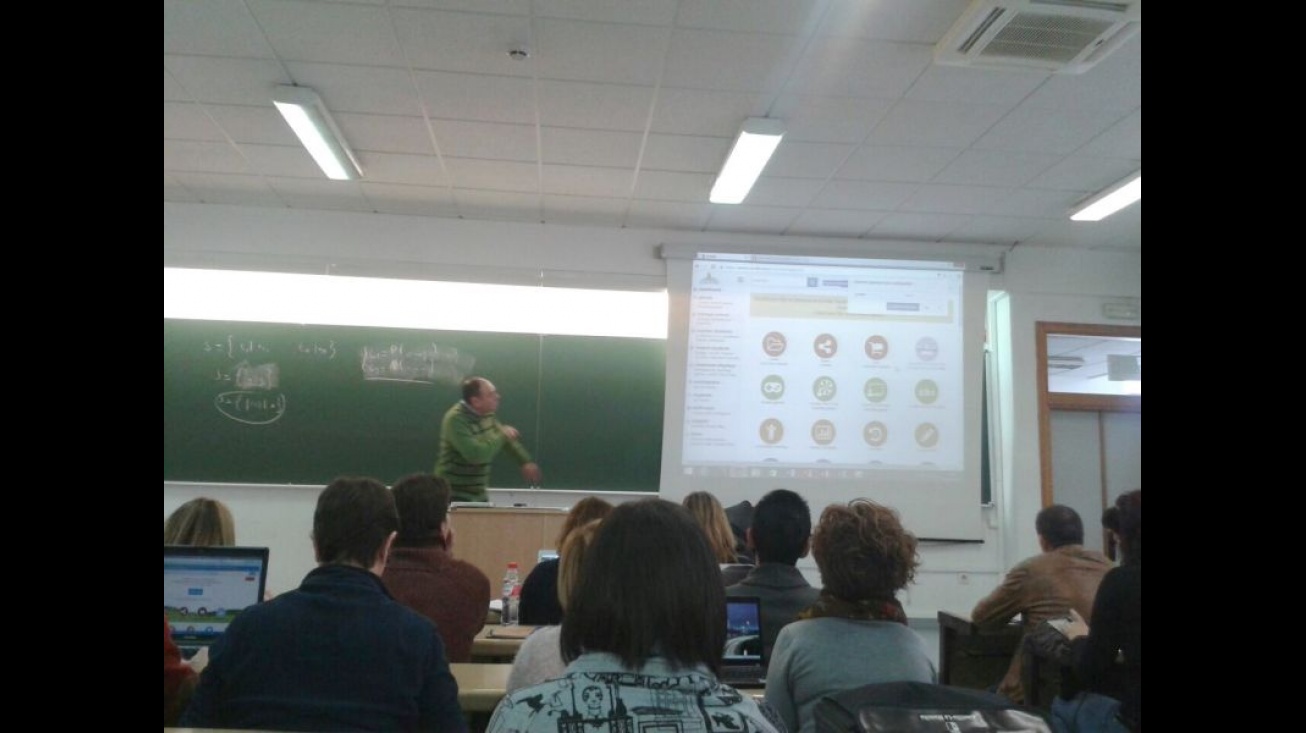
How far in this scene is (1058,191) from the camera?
17.4 ft

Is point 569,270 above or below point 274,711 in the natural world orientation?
above

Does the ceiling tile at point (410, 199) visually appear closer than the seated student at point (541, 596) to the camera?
No

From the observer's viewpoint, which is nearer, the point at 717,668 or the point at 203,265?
the point at 717,668

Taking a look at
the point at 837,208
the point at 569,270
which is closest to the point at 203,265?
the point at 569,270

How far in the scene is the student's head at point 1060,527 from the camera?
3.52 metres

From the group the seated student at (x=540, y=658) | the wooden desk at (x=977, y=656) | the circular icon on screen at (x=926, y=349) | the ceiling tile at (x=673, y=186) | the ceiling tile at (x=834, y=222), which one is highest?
the ceiling tile at (x=673, y=186)

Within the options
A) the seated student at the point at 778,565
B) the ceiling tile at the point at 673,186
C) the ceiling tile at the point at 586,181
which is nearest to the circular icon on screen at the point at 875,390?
the ceiling tile at the point at 673,186

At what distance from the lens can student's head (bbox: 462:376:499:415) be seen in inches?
224

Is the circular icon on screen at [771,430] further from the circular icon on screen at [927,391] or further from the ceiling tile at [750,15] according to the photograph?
A: the ceiling tile at [750,15]

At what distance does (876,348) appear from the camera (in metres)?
6.16

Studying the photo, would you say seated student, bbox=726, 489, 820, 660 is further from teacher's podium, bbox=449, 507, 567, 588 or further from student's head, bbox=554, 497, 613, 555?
teacher's podium, bbox=449, 507, 567, 588

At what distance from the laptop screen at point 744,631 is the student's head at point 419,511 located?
95 centimetres
